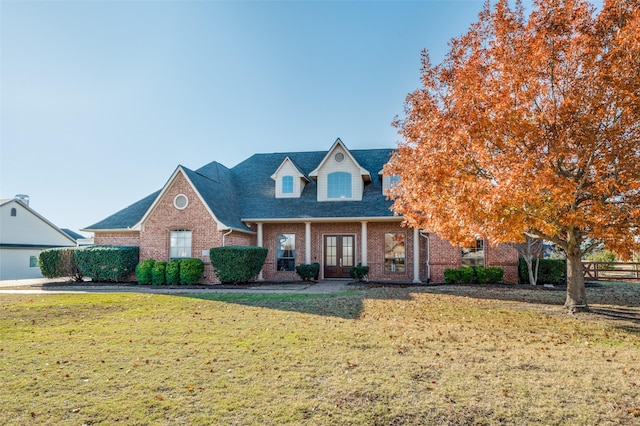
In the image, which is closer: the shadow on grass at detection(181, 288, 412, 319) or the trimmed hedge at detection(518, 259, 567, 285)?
the shadow on grass at detection(181, 288, 412, 319)

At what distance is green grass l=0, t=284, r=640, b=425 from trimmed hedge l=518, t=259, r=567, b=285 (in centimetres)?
768

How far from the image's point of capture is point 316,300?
12.6m

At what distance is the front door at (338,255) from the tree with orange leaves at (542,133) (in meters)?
10.7

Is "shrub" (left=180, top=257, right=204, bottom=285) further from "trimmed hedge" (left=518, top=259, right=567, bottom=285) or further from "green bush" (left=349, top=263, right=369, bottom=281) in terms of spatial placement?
"trimmed hedge" (left=518, top=259, right=567, bottom=285)

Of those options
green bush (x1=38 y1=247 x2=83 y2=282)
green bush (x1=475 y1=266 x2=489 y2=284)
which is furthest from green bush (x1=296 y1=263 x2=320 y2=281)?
green bush (x1=38 y1=247 x2=83 y2=282)

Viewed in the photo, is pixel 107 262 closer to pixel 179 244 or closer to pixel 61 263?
pixel 61 263

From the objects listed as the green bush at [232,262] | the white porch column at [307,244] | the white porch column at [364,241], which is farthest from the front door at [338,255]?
the green bush at [232,262]

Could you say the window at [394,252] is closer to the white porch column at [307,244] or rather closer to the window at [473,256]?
the window at [473,256]

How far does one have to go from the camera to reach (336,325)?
868 centimetres

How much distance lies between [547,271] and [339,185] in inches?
427

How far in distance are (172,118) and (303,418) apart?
18830 mm

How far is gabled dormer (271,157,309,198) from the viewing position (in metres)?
22.2

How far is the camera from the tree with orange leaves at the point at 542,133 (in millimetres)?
8375

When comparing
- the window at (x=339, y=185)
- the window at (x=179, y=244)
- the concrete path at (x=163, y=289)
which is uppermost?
the window at (x=339, y=185)
